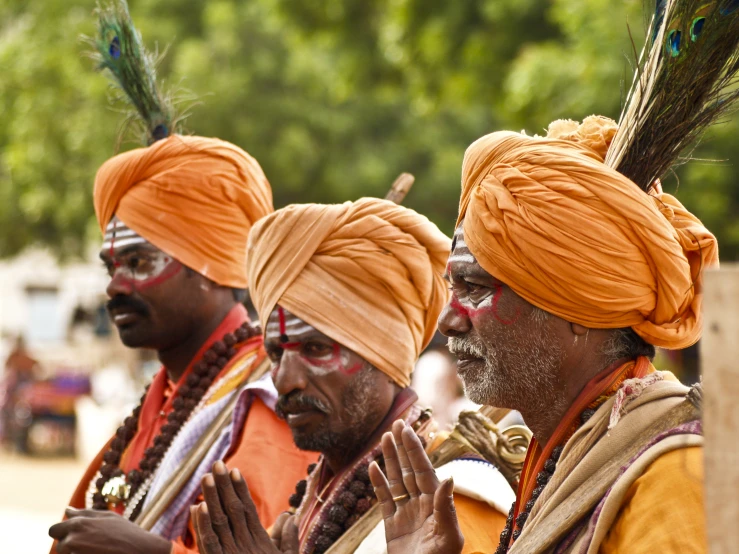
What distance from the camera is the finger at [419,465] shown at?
304 cm

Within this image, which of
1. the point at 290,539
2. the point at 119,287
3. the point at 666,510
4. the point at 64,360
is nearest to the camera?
the point at 666,510

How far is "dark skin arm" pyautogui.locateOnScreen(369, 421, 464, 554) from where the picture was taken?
116 inches

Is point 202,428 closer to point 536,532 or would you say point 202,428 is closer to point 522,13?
point 536,532

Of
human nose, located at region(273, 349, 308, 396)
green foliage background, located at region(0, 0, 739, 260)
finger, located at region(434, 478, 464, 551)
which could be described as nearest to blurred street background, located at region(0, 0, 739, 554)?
green foliage background, located at region(0, 0, 739, 260)

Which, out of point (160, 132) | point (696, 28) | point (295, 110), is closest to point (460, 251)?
point (696, 28)

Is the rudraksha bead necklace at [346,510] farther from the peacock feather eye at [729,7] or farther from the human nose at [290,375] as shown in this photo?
the peacock feather eye at [729,7]

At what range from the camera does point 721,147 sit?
9859mm

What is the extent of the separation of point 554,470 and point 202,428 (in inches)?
88.4

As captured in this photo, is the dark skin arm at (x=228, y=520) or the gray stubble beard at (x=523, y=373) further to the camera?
the dark skin arm at (x=228, y=520)

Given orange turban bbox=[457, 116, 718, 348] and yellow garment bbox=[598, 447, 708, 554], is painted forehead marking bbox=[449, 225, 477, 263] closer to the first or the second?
orange turban bbox=[457, 116, 718, 348]

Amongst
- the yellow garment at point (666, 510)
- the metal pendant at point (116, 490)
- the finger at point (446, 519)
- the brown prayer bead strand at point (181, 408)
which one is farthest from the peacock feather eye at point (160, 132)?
the yellow garment at point (666, 510)

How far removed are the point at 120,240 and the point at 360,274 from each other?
5.19ft

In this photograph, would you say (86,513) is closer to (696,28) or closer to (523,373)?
(523,373)

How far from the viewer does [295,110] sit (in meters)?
16.9
